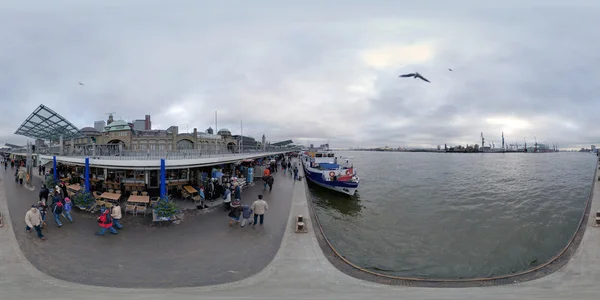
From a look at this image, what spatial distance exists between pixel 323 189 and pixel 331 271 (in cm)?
1883

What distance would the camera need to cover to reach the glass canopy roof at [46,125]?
18.9 metres

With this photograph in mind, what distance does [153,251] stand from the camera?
7410 millimetres

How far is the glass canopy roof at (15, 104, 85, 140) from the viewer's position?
62.1ft

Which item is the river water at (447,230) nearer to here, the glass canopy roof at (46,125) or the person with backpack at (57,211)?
the person with backpack at (57,211)

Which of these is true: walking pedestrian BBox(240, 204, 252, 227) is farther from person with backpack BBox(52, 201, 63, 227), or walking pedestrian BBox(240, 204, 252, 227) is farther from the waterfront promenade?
person with backpack BBox(52, 201, 63, 227)

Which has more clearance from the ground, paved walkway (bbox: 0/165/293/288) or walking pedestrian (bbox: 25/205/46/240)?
walking pedestrian (bbox: 25/205/46/240)

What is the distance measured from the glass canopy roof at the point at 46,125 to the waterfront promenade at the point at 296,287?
16.0m

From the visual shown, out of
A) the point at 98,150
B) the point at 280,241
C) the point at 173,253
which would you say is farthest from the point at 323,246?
the point at 98,150

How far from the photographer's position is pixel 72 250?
7363 millimetres

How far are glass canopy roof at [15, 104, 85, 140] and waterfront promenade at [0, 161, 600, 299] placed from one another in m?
16.0

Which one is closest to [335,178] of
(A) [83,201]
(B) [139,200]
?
(B) [139,200]

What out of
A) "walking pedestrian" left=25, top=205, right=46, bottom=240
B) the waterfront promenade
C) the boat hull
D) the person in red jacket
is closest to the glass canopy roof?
"walking pedestrian" left=25, top=205, right=46, bottom=240

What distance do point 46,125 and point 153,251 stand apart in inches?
863

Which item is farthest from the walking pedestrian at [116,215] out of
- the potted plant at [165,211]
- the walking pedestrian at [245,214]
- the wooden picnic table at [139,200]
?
the walking pedestrian at [245,214]
